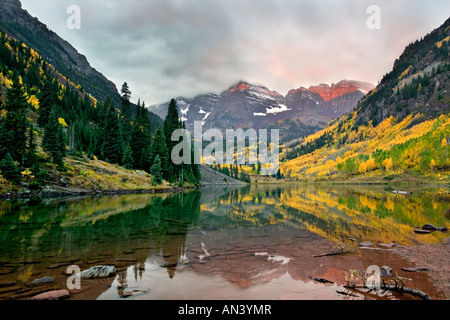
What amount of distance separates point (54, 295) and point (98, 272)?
245 centimetres

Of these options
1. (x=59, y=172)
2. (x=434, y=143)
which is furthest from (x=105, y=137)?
(x=434, y=143)

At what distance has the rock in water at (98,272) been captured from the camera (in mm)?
10852

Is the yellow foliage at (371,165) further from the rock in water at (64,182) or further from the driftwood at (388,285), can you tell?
the driftwood at (388,285)

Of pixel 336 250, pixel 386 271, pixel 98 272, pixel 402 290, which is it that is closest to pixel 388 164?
pixel 336 250

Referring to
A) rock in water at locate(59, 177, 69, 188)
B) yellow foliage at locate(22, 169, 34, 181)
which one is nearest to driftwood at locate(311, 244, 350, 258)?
yellow foliage at locate(22, 169, 34, 181)

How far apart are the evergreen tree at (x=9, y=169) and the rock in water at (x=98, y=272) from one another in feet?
152

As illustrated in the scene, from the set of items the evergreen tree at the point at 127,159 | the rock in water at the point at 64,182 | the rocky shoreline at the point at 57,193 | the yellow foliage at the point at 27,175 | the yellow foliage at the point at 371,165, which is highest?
the yellow foliage at the point at 371,165

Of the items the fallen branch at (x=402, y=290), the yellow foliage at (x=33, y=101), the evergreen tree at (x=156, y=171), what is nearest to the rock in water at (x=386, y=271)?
the fallen branch at (x=402, y=290)

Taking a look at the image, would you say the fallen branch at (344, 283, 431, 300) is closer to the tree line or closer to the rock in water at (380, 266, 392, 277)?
the rock in water at (380, 266, 392, 277)

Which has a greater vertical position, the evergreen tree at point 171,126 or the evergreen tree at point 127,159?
the evergreen tree at point 171,126

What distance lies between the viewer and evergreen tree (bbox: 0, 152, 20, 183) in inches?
1772

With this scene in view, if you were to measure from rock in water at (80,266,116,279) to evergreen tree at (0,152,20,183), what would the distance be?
46.4m
